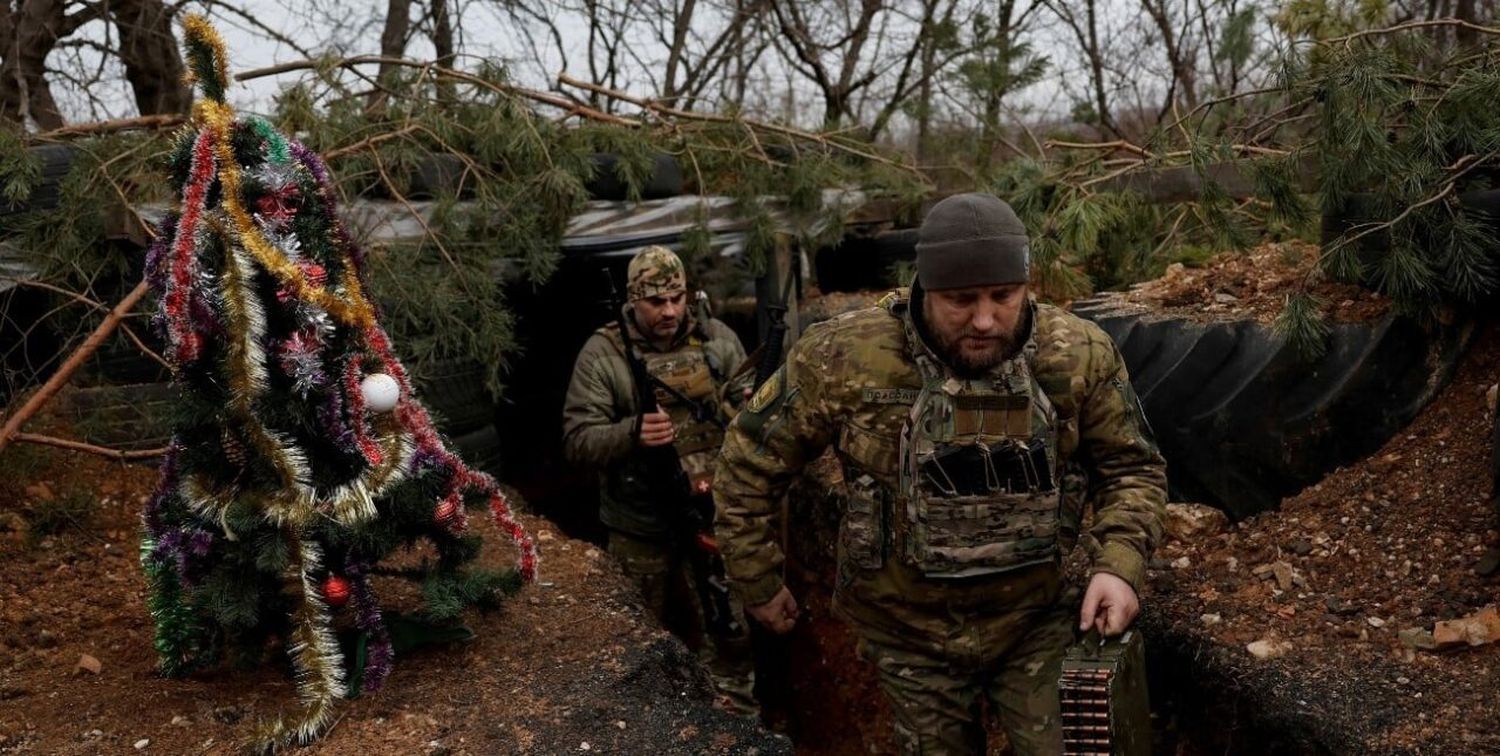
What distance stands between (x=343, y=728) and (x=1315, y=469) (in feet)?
9.82

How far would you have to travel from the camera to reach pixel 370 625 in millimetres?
3236

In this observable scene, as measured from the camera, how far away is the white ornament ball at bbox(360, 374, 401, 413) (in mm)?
3109

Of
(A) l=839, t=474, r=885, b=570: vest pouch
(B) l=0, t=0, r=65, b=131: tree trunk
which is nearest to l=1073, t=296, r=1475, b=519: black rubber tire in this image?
(A) l=839, t=474, r=885, b=570: vest pouch

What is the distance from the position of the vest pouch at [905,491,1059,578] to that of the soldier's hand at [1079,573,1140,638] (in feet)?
0.67

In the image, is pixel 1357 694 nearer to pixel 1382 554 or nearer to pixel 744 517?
pixel 1382 554

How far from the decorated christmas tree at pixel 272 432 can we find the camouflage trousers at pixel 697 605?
54.8 inches

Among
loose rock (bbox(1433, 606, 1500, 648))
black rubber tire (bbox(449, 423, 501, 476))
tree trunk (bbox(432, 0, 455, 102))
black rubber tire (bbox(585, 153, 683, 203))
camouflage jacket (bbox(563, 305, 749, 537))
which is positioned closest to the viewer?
loose rock (bbox(1433, 606, 1500, 648))

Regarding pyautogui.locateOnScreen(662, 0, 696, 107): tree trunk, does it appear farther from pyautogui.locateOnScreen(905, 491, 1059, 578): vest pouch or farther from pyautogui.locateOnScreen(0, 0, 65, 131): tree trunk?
pyautogui.locateOnScreen(905, 491, 1059, 578): vest pouch

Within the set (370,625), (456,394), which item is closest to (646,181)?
(456,394)

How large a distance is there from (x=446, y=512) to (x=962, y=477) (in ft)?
5.07

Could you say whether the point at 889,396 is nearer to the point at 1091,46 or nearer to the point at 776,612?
the point at 776,612

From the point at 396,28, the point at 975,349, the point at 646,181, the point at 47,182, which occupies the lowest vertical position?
the point at 975,349

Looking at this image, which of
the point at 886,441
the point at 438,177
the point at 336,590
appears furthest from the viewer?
the point at 438,177

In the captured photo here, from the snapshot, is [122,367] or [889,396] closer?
[889,396]
